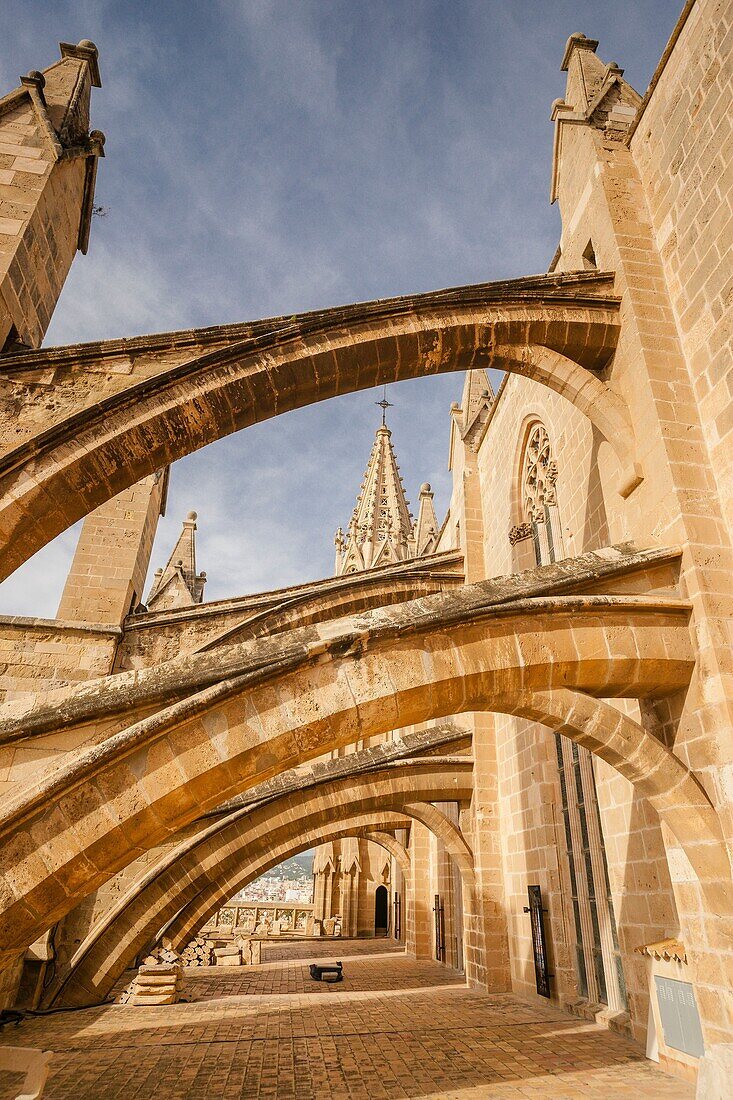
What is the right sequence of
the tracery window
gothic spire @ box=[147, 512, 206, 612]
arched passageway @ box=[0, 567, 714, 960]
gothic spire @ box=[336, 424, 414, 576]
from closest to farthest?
arched passageway @ box=[0, 567, 714, 960] < the tracery window < gothic spire @ box=[147, 512, 206, 612] < gothic spire @ box=[336, 424, 414, 576]

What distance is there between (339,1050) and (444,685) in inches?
165

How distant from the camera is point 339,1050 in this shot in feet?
18.6

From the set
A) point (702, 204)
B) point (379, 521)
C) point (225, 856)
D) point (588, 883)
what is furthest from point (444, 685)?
point (379, 521)

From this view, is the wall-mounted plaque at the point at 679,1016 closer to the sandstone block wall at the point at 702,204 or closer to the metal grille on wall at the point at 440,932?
the sandstone block wall at the point at 702,204

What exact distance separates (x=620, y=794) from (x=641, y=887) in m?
0.75

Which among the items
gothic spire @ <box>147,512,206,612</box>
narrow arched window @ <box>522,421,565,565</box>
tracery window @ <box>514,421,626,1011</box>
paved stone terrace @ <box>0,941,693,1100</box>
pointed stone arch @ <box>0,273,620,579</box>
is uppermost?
gothic spire @ <box>147,512,206,612</box>

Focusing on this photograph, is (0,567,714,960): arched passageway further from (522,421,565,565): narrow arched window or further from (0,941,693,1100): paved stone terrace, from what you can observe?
(522,421,565,565): narrow arched window

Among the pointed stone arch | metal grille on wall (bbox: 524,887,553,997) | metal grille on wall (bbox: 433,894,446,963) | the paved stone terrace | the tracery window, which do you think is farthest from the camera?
metal grille on wall (bbox: 433,894,446,963)

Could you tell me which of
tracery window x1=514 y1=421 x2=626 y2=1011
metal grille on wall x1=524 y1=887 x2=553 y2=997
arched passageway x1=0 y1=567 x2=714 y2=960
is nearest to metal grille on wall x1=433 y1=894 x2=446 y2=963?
metal grille on wall x1=524 y1=887 x2=553 y2=997

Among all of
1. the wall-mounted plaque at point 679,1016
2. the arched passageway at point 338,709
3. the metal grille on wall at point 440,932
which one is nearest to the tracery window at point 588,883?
the wall-mounted plaque at point 679,1016

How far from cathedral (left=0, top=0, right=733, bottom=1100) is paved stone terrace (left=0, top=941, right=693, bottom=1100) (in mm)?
48

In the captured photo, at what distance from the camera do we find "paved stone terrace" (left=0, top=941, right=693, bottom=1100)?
448 cm

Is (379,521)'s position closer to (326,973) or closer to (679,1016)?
(326,973)

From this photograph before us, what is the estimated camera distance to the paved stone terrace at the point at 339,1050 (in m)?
4.48
